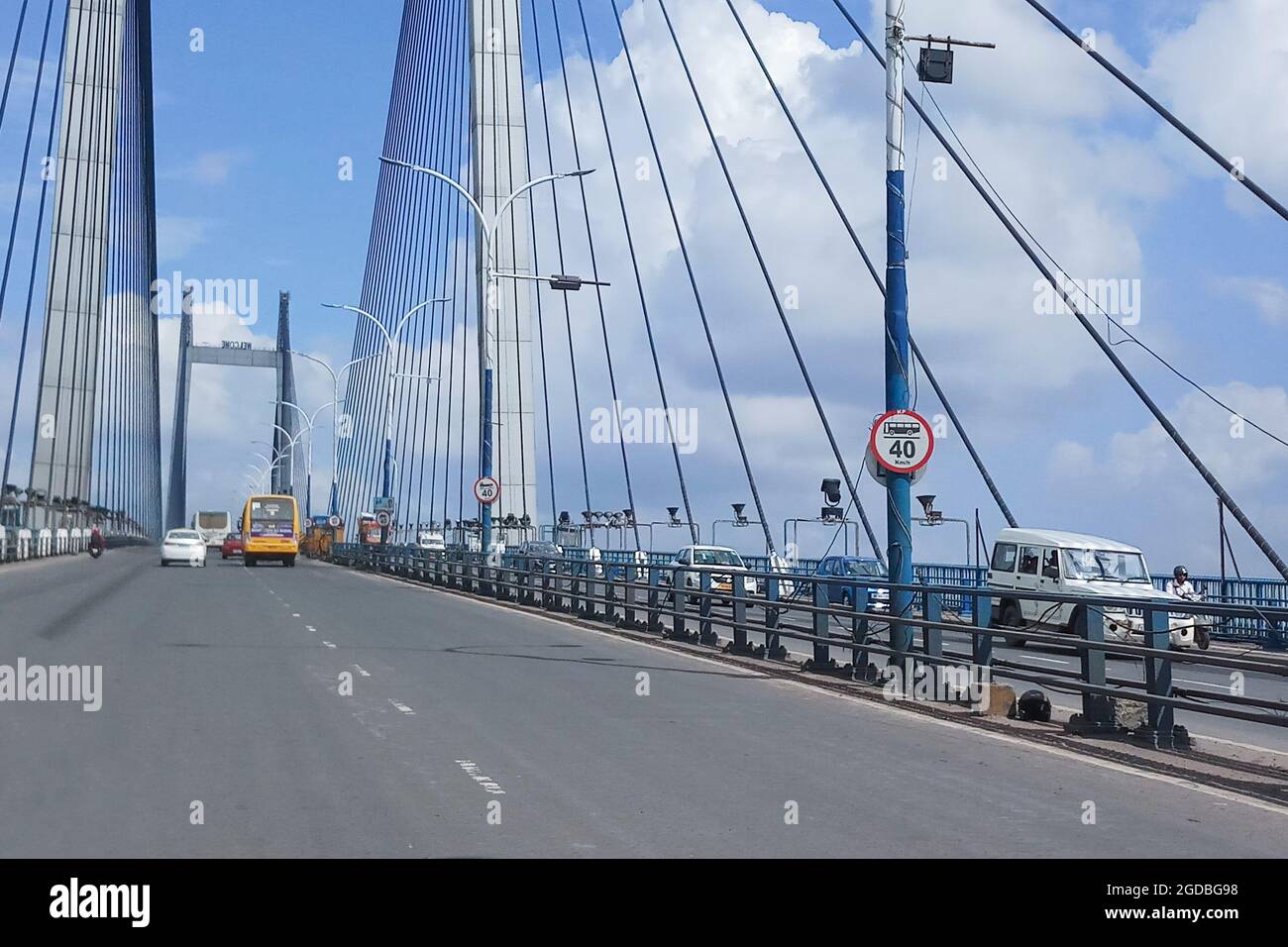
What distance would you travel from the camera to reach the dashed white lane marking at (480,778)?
8.93 m

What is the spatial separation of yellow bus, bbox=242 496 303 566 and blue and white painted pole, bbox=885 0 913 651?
54596 mm

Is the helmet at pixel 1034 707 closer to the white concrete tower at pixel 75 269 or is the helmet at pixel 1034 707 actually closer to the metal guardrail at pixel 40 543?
the metal guardrail at pixel 40 543

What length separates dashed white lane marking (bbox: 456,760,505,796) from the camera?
352 inches

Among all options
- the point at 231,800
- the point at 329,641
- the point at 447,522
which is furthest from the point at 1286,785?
the point at 447,522

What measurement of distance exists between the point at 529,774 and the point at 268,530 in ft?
199

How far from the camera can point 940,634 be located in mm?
15695

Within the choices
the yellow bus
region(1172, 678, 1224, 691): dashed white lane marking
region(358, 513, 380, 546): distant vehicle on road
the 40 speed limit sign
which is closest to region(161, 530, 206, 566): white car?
the yellow bus

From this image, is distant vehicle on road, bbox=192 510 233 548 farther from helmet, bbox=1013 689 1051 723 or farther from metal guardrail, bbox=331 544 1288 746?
helmet, bbox=1013 689 1051 723

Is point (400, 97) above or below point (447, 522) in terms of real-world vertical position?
above

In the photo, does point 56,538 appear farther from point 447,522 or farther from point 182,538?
point 447,522

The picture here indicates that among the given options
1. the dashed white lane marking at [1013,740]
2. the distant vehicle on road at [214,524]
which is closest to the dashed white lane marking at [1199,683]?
the dashed white lane marking at [1013,740]
